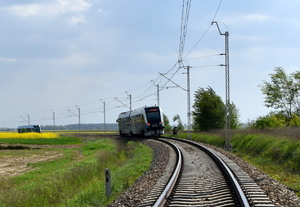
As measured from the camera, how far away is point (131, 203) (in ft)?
30.9

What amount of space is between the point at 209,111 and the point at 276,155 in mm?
29598

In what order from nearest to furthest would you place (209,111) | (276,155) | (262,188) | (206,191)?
1. (206,191)
2. (262,188)
3. (276,155)
4. (209,111)

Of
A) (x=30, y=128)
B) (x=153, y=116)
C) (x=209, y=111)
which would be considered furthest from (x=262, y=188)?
(x=30, y=128)

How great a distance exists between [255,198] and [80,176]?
11981 mm

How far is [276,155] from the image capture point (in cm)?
1962

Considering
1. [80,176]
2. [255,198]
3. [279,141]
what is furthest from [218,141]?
[255,198]

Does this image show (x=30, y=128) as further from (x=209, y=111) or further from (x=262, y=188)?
(x=262, y=188)

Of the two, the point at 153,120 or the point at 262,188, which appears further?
the point at 153,120

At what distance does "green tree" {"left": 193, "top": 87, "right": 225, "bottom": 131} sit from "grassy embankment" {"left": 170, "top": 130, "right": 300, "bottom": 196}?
63.3ft

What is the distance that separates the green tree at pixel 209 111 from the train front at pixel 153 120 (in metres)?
7.54

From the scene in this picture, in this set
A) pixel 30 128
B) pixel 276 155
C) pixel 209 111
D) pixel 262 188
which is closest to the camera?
pixel 262 188

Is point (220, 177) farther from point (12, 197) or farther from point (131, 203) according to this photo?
point (12, 197)

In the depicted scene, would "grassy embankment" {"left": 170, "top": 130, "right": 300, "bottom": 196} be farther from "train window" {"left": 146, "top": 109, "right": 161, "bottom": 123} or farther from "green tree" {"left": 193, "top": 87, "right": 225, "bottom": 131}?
"green tree" {"left": 193, "top": 87, "right": 225, "bottom": 131}

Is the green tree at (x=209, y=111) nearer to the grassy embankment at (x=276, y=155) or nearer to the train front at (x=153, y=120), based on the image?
the train front at (x=153, y=120)
